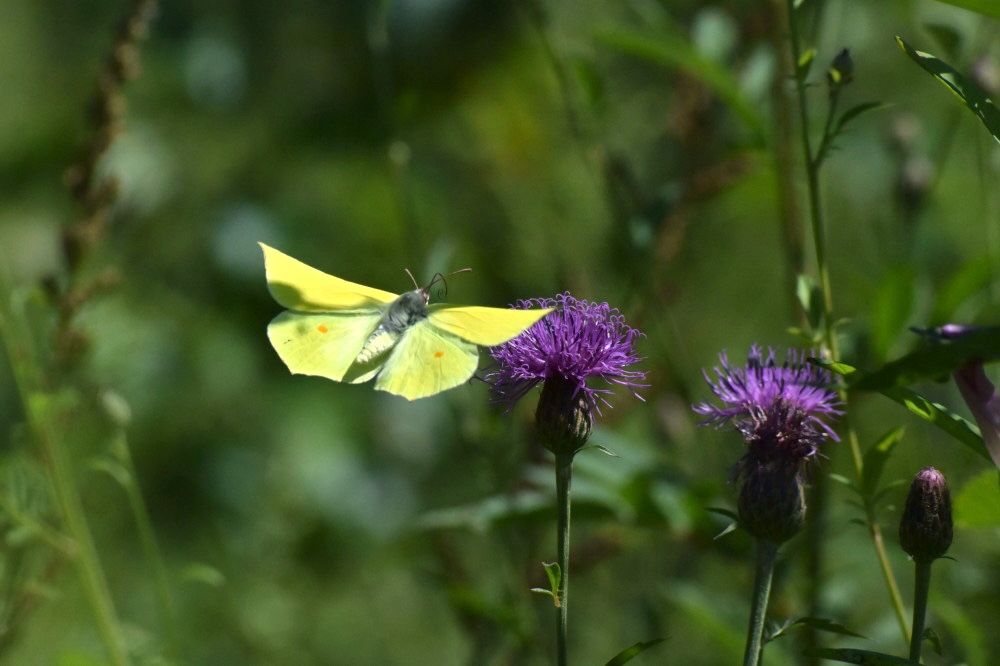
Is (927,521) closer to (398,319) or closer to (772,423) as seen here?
(772,423)

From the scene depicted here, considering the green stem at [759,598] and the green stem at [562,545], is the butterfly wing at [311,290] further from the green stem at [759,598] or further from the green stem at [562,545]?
the green stem at [759,598]

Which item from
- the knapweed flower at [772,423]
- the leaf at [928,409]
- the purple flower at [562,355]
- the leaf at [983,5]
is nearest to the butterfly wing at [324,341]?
the purple flower at [562,355]

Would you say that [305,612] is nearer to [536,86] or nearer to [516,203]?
[516,203]

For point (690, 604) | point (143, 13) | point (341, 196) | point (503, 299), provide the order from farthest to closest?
point (341, 196) < point (503, 299) < point (690, 604) < point (143, 13)

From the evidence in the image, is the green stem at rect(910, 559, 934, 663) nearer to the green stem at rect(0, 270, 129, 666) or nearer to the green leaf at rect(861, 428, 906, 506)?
the green leaf at rect(861, 428, 906, 506)

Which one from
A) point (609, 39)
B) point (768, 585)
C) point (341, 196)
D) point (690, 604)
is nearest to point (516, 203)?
point (341, 196)

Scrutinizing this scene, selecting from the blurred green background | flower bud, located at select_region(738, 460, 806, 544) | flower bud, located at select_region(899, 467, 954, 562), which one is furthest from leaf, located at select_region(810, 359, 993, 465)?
the blurred green background

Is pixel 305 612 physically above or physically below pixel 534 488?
below
